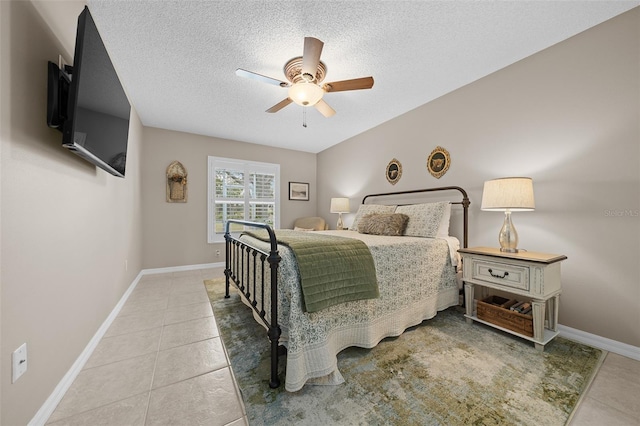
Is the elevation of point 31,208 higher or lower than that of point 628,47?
lower

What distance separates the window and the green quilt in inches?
134

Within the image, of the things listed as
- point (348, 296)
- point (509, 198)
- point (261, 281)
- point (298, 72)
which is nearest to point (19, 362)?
point (261, 281)

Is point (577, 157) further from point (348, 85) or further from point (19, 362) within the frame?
point (19, 362)

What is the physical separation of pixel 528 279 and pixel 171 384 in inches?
104

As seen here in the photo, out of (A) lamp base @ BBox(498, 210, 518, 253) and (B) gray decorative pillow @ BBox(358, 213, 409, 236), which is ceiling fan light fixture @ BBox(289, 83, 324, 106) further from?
(A) lamp base @ BBox(498, 210, 518, 253)

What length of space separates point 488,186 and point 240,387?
2.49 metres

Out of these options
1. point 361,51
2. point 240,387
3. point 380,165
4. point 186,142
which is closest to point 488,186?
point 361,51

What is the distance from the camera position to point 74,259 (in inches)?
60.7

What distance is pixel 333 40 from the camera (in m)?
2.05

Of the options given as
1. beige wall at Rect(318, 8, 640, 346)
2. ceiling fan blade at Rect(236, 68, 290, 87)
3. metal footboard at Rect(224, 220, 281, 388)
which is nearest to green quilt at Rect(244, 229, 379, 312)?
metal footboard at Rect(224, 220, 281, 388)

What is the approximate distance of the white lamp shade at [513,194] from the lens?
6.49 ft

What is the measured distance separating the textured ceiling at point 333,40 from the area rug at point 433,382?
252cm

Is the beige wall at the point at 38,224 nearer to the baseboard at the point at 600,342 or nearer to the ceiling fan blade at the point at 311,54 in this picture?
the ceiling fan blade at the point at 311,54

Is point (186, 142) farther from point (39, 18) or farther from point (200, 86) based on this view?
point (39, 18)
